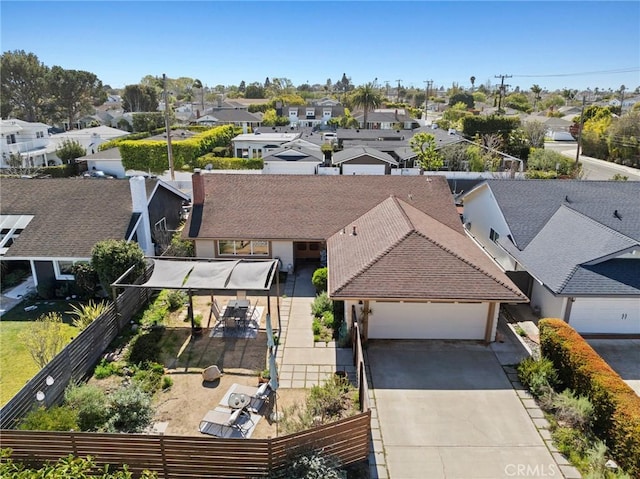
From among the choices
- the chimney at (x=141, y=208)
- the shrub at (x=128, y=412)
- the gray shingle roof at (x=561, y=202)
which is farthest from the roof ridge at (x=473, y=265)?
the chimney at (x=141, y=208)

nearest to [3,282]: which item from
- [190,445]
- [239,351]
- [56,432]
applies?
[239,351]

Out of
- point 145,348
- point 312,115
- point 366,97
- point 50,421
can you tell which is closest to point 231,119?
point 312,115

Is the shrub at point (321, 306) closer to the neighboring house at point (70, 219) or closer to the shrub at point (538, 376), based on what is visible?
the shrub at point (538, 376)

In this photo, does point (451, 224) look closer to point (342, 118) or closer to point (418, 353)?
point (418, 353)

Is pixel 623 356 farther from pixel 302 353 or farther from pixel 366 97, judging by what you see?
pixel 366 97

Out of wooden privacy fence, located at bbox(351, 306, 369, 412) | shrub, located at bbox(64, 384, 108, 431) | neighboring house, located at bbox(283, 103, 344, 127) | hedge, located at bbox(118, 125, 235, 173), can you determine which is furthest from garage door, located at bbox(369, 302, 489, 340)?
neighboring house, located at bbox(283, 103, 344, 127)

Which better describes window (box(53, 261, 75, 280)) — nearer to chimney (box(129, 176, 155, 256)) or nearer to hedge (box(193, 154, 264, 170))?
chimney (box(129, 176, 155, 256))
